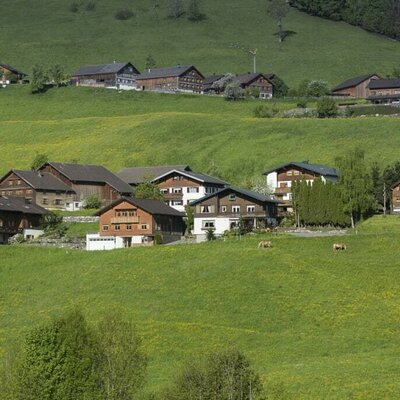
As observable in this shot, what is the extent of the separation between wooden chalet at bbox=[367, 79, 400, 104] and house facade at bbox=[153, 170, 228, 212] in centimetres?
6673

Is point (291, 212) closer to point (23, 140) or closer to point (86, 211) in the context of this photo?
point (86, 211)

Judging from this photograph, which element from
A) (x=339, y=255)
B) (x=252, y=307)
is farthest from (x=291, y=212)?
(x=252, y=307)

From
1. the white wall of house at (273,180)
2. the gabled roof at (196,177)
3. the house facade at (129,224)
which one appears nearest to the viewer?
the house facade at (129,224)

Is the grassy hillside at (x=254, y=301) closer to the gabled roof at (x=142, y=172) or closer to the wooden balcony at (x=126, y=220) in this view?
the wooden balcony at (x=126, y=220)

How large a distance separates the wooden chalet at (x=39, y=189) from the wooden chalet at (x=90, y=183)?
89 centimetres

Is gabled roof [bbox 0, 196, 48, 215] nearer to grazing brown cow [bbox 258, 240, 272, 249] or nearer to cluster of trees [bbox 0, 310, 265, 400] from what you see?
grazing brown cow [bbox 258, 240, 272, 249]

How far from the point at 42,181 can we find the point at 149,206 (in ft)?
80.1

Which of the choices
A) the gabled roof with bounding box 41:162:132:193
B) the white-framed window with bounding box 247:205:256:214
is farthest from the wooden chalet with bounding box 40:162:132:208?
the white-framed window with bounding box 247:205:256:214

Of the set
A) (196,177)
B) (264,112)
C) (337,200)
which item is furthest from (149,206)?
(264,112)

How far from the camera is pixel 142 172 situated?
459 feet

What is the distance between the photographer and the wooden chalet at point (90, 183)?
441ft

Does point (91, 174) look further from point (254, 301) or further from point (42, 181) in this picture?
point (254, 301)

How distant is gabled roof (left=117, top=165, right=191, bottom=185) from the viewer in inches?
5369

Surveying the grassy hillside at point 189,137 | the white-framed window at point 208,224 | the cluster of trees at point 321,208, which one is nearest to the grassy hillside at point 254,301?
the cluster of trees at point 321,208
